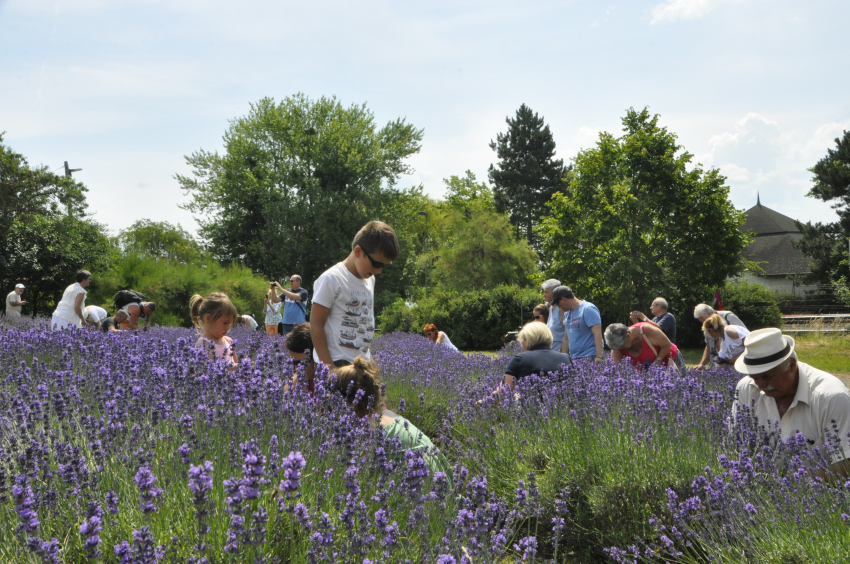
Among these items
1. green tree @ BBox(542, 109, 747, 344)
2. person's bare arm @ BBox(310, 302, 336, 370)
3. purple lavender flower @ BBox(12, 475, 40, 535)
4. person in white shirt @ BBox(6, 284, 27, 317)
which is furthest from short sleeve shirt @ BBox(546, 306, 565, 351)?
green tree @ BBox(542, 109, 747, 344)

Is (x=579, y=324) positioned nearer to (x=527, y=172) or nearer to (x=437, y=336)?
(x=437, y=336)

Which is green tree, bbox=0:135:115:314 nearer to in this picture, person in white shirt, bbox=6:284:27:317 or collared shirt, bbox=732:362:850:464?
person in white shirt, bbox=6:284:27:317

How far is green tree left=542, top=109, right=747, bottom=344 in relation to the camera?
22.1 meters

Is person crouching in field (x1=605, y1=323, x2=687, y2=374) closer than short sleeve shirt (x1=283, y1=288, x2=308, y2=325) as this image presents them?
Yes

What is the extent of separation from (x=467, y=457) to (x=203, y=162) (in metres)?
39.3

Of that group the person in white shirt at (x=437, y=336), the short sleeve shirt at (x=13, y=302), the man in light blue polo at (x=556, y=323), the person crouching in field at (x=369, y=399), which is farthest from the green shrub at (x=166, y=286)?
the person crouching in field at (x=369, y=399)

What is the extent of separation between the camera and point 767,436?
303 cm

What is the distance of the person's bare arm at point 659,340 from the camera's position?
646cm

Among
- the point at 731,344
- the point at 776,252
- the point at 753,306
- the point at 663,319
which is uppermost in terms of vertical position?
the point at 776,252

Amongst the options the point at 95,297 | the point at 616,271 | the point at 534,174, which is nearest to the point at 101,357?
the point at 95,297

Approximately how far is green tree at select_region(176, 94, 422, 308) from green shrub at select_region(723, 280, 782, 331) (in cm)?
1809

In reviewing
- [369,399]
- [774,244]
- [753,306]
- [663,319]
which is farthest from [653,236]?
[774,244]

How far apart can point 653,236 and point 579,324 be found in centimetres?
1739

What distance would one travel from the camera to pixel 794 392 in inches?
124
